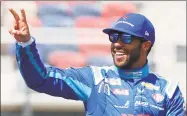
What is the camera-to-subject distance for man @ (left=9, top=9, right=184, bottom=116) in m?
3.65

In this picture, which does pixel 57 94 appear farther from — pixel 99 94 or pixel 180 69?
pixel 180 69

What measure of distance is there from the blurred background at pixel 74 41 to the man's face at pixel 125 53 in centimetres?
625

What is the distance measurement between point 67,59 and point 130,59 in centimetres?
662

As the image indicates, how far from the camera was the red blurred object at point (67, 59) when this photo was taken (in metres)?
10.2

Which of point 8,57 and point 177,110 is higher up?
point 177,110

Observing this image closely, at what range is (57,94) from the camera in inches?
142

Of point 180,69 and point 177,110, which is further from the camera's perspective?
point 180,69

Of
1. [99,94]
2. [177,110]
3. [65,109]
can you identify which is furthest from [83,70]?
[65,109]

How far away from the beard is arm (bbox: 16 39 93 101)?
177 millimetres

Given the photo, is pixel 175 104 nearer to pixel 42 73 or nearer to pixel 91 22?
pixel 42 73

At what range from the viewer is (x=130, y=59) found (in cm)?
375

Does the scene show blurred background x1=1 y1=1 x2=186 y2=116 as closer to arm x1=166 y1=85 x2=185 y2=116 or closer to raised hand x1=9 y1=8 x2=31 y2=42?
arm x1=166 y1=85 x2=185 y2=116

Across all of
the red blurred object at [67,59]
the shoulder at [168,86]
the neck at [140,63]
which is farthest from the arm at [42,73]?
the red blurred object at [67,59]

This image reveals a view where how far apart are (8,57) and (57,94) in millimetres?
6915
